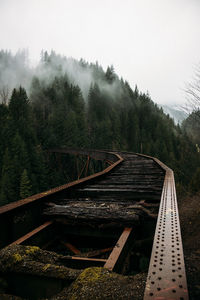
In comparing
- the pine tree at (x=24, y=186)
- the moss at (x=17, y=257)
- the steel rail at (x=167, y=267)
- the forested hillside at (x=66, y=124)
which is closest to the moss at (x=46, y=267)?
the moss at (x=17, y=257)

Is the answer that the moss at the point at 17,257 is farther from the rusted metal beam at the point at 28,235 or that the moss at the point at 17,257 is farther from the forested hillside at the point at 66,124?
the forested hillside at the point at 66,124

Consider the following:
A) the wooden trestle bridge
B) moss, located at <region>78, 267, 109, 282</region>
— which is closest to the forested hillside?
the wooden trestle bridge

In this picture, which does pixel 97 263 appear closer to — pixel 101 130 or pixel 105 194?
pixel 105 194

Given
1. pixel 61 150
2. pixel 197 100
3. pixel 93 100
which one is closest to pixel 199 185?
pixel 197 100

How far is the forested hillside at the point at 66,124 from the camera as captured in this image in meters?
40.0

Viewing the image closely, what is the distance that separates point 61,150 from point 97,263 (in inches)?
1254

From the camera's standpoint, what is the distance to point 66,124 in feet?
183

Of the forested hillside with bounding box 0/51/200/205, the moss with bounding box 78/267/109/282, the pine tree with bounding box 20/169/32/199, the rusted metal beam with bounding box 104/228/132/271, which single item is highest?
the forested hillside with bounding box 0/51/200/205

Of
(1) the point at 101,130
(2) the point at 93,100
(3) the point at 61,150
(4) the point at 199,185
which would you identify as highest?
(2) the point at 93,100

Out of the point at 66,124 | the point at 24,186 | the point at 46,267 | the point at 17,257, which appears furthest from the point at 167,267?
the point at 66,124

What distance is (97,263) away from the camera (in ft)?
5.93

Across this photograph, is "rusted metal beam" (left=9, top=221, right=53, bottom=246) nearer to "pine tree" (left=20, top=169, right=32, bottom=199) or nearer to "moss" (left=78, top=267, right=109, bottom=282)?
"moss" (left=78, top=267, right=109, bottom=282)

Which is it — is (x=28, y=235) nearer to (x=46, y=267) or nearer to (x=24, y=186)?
(x=46, y=267)

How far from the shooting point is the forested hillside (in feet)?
131
